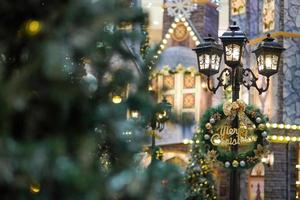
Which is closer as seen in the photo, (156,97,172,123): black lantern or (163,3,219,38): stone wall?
(156,97,172,123): black lantern

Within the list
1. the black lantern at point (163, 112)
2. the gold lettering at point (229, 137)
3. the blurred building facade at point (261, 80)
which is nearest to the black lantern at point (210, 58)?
the gold lettering at point (229, 137)

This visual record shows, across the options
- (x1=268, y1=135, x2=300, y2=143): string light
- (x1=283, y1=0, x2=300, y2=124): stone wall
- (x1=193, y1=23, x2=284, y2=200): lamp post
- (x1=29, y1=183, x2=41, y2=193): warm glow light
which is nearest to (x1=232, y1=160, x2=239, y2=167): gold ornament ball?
(x1=193, y1=23, x2=284, y2=200): lamp post

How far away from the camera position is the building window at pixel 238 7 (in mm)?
21703

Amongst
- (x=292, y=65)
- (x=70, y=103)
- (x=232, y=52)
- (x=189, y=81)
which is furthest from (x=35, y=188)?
(x=189, y=81)

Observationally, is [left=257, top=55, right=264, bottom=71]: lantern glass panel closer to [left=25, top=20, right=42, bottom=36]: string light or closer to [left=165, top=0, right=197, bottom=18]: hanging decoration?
[left=25, top=20, right=42, bottom=36]: string light

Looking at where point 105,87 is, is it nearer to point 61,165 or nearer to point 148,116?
point 148,116

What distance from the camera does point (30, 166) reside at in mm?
1925

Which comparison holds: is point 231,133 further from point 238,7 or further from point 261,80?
point 238,7

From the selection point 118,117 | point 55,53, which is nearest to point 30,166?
point 55,53

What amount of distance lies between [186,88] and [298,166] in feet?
15.8

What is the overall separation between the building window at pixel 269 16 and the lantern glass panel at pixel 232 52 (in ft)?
32.5

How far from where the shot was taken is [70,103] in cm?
205

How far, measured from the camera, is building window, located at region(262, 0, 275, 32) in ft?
66.8

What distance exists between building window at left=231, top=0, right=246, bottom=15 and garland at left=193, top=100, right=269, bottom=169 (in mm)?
10164
